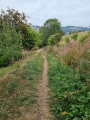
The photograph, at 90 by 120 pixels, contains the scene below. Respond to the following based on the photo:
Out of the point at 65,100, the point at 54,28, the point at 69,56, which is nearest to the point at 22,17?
the point at 69,56

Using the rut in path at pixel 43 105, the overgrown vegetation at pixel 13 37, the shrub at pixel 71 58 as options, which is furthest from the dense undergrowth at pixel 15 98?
the overgrown vegetation at pixel 13 37

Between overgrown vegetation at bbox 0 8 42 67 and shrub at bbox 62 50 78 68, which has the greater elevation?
overgrown vegetation at bbox 0 8 42 67

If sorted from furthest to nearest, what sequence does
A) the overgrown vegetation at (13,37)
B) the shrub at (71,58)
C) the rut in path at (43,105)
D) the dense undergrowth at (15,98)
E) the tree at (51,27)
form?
the tree at (51,27) → the overgrown vegetation at (13,37) → the shrub at (71,58) → the dense undergrowth at (15,98) → the rut in path at (43,105)

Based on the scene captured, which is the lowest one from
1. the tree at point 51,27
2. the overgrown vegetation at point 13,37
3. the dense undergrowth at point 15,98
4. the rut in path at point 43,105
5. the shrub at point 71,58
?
the rut in path at point 43,105

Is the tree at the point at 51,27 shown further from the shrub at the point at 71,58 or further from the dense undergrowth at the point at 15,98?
the dense undergrowth at the point at 15,98

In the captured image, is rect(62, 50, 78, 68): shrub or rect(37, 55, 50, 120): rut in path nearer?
rect(37, 55, 50, 120): rut in path

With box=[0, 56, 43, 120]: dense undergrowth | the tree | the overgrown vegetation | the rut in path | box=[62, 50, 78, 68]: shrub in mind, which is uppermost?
the tree

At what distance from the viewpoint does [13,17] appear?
56.5 feet

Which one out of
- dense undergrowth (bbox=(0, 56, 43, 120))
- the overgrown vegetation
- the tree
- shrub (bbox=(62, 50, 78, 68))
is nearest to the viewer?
dense undergrowth (bbox=(0, 56, 43, 120))

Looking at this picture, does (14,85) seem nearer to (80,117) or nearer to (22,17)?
(80,117)

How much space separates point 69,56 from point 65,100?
4.13 metres

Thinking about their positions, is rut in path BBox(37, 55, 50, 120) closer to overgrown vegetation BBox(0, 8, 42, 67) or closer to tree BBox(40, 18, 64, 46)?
overgrown vegetation BBox(0, 8, 42, 67)

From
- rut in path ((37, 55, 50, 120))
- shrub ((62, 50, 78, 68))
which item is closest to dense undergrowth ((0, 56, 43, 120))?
rut in path ((37, 55, 50, 120))

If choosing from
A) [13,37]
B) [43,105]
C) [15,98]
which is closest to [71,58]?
[43,105]
